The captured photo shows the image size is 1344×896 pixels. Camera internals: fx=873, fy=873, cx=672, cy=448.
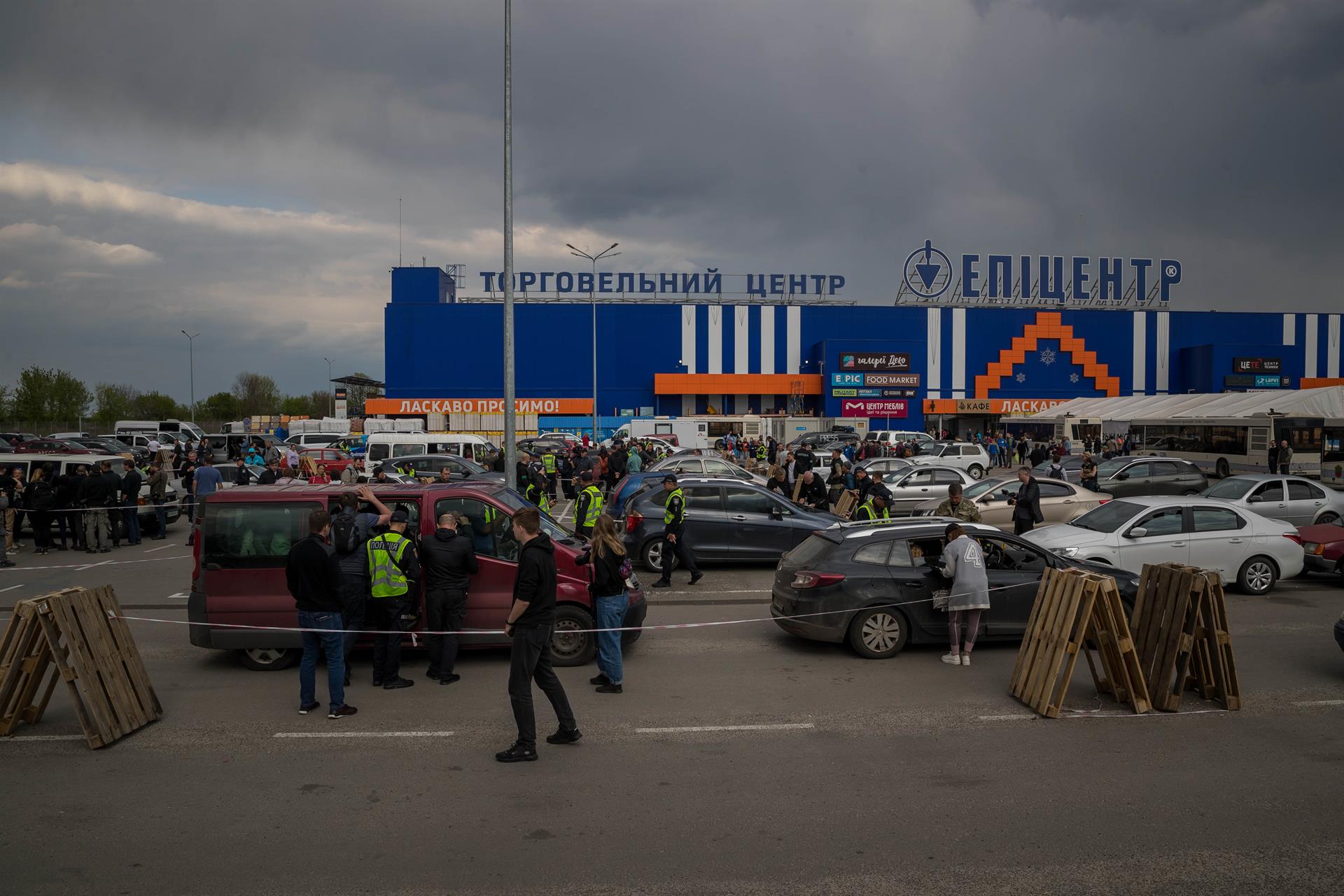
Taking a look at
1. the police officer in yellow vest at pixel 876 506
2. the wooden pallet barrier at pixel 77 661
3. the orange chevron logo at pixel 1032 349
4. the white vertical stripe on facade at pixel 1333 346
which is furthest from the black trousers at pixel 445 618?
the white vertical stripe on facade at pixel 1333 346

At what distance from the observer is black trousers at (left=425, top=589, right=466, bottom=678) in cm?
802

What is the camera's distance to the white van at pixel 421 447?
93.9ft

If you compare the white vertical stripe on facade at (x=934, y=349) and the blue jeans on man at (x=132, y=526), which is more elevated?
the white vertical stripe on facade at (x=934, y=349)

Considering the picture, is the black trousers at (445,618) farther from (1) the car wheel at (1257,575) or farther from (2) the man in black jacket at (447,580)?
(1) the car wheel at (1257,575)

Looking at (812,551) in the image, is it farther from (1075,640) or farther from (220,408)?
(220,408)

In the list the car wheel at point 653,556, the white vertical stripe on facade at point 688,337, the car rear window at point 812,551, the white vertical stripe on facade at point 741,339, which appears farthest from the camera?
the white vertical stripe on facade at point 741,339

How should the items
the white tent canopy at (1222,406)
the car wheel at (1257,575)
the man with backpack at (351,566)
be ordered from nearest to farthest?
the man with backpack at (351,566) < the car wheel at (1257,575) < the white tent canopy at (1222,406)

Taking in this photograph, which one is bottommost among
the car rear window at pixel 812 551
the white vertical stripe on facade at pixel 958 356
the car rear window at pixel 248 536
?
the car rear window at pixel 812 551

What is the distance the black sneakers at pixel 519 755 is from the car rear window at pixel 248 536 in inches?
139

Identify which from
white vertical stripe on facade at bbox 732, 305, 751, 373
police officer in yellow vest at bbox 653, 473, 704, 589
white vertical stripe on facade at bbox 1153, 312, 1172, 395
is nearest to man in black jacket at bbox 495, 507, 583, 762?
police officer in yellow vest at bbox 653, 473, 704, 589

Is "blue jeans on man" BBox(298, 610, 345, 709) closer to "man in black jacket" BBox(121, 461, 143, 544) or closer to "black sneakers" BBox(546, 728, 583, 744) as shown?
"black sneakers" BBox(546, 728, 583, 744)

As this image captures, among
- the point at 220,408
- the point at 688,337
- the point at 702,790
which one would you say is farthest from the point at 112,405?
the point at 702,790

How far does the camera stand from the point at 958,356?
232 ft

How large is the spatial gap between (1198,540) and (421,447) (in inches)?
912
